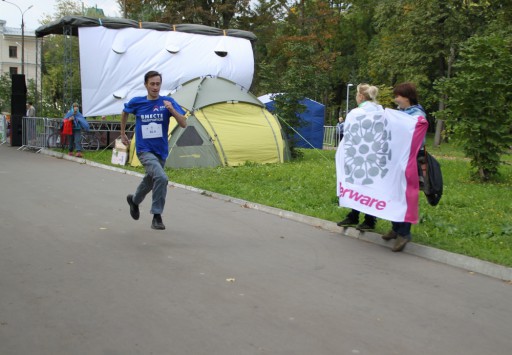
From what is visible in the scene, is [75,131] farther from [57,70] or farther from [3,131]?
[57,70]

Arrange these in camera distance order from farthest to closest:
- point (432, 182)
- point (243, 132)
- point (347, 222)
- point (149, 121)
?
point (243, 132) < point (347, 222) < point (149, 121) < point (432, 182)

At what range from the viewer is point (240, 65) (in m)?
24.3

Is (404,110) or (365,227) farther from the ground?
(404,110)

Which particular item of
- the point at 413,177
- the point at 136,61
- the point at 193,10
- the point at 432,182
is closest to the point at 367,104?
the point at 413,177

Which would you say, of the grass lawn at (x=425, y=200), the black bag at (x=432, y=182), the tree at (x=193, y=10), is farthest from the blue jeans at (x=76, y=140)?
the tree at (x=193, y=10)

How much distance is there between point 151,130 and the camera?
7.75 metres

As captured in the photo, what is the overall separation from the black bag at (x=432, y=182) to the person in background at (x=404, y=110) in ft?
0.76

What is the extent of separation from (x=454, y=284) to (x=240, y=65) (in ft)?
63.4

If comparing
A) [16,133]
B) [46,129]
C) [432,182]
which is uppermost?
[432,182]

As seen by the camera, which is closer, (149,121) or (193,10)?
(149,121)

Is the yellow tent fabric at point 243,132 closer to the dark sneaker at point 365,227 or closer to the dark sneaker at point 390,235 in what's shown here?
the dark sneaker at point 365,227

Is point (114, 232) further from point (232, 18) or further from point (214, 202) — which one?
point (232, 18)

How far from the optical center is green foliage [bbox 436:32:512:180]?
45.9 feet

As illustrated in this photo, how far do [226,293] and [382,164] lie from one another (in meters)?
3.16
